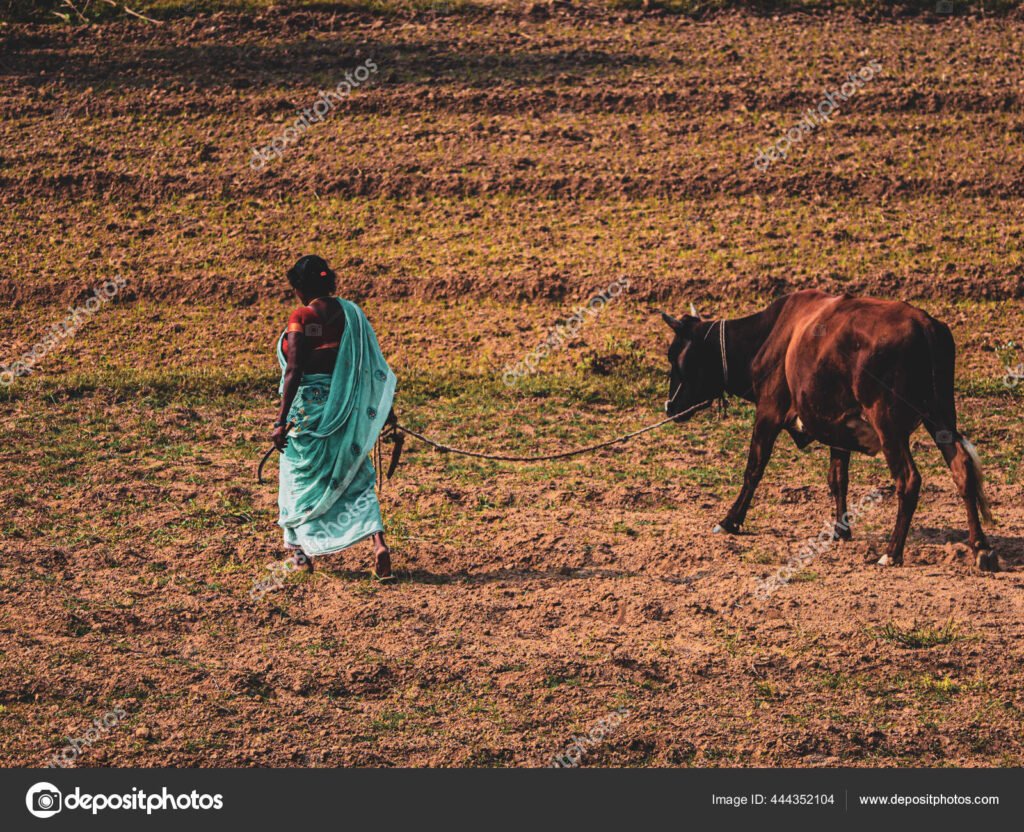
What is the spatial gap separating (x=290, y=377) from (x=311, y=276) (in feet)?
2.07

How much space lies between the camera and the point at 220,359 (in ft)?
43.3

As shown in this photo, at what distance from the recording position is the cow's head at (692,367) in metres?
8.78

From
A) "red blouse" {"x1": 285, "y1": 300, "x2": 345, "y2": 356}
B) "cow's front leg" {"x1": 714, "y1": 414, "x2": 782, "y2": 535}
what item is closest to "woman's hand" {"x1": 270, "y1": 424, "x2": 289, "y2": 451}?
"red blouse" {"x1": 285, "y1": 300, "x2": 345, "y2": 356}

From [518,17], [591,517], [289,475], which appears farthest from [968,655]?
[518,17]

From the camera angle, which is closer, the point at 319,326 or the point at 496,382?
the point at 319,326

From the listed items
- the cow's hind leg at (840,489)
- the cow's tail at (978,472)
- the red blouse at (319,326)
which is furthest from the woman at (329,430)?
the cow's tail at (978,472)

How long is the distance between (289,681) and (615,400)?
6.11 meters

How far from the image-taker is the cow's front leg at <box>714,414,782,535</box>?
8.33 m

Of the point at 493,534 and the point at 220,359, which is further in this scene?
the point at 220,359

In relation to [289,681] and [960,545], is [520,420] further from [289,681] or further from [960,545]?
[289,681]

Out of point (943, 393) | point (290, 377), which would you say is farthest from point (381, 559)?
point (943, 393)

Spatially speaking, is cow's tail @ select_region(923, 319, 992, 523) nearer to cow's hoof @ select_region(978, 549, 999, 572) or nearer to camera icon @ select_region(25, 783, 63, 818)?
cow's hoof @ select_region(978, 549, 999, 572)

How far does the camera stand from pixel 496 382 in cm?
1234

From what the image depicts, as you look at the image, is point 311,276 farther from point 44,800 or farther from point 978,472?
point 978,472
